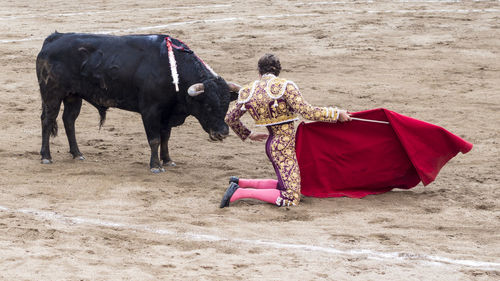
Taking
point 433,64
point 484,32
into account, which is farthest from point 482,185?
point 484,32

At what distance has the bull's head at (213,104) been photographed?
7.97 meters

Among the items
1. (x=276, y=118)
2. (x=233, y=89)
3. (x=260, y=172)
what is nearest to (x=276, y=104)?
(x=276, y=118)

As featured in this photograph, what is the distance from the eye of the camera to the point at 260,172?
27.4ft

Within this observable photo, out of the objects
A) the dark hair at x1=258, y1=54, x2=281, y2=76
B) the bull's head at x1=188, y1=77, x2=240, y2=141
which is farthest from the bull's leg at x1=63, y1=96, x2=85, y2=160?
the dark hair at x1=258, y1=54, x2=281, y2=76

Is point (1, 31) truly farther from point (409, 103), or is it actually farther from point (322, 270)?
point (322, 270)

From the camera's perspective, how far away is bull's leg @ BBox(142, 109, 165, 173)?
8141mm

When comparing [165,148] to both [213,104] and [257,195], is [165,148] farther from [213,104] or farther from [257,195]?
[257,195]

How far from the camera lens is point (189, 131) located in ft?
33.4

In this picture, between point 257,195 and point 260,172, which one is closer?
point 257,195

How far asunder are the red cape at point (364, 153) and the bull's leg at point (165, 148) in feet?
5.56

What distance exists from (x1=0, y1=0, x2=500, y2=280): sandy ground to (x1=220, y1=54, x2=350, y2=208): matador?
0.13 metres

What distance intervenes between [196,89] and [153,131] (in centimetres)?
66

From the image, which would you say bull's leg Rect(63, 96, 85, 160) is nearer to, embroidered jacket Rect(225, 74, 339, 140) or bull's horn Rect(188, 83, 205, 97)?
bull's horn Rect(188, 83, 205, 97)

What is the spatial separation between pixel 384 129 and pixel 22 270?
340 cm
